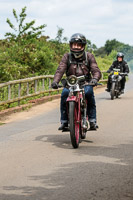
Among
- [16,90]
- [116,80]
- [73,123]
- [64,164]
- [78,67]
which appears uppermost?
[78,67]

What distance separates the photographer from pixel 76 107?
29.9 ft

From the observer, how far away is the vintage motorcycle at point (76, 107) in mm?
8844

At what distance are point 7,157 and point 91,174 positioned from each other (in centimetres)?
195

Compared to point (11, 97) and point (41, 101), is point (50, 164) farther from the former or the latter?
point (41, 101)

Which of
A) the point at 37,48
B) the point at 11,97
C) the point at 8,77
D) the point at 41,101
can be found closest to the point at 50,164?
the point at 11,97

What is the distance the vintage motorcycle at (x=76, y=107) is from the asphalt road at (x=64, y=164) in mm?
306

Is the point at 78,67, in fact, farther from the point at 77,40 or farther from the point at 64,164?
the point at 64,164

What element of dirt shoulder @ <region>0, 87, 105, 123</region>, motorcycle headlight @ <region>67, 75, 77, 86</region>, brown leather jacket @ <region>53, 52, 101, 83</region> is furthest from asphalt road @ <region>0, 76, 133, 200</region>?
dirt shoulder @ <region>0, 87, 105, 123</region>

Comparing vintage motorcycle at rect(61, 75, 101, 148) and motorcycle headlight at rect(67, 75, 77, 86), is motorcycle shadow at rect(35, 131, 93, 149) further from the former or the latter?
motorcycle headlight at rect(67, 75, 77, 86)

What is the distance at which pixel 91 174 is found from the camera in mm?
6961

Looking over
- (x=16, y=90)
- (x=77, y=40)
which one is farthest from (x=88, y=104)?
(x=16, y=90)

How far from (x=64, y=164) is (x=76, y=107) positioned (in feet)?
5.42

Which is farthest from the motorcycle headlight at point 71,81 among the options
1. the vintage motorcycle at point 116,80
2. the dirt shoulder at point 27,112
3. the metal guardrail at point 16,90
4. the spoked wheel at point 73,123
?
the vintage motorcycle at point 116,80

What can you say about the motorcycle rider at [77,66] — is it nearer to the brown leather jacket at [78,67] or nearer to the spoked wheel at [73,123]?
the brown leather jacket at [78,67]
